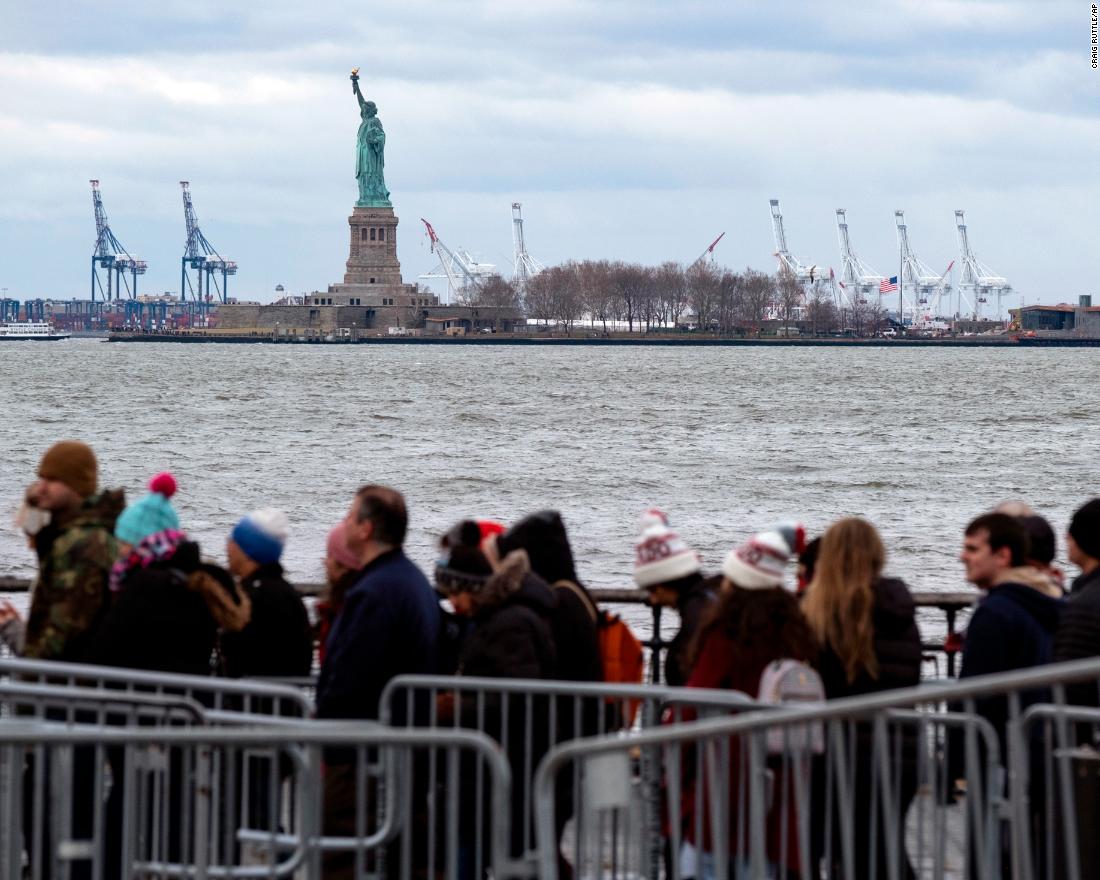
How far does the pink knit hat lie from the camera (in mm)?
5801

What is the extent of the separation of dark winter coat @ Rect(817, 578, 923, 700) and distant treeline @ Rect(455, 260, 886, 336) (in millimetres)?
179625

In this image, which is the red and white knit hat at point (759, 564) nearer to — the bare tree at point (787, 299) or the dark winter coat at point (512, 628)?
the dark winter coat at point (512, 628)

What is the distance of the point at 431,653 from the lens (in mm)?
5496

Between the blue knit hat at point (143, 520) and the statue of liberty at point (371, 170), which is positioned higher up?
the statue of liberty at point (371, 170)

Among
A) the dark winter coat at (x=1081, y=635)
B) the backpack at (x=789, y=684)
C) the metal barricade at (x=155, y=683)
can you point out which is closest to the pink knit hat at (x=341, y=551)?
the metal barricade at (x=155, y=683)

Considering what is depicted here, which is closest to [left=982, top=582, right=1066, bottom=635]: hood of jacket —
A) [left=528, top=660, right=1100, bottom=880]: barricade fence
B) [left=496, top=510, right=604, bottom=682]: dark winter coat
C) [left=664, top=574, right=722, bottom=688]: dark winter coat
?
[left=528, top=660, right=1100, bottom=880]: barricade fence

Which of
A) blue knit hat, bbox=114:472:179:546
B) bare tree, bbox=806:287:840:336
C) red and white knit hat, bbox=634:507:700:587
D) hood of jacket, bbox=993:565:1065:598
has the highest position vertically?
bare tree, bbox=806:287:840:336

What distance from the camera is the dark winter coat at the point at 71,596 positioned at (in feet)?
18.9

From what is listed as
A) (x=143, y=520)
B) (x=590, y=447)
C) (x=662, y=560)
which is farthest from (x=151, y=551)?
(x=590, y=447)

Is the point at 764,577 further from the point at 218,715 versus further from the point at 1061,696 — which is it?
the point at 218,715

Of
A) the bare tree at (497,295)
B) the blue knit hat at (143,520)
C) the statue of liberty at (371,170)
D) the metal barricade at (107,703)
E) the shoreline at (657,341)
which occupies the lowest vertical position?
the metal barricade at (107,703)

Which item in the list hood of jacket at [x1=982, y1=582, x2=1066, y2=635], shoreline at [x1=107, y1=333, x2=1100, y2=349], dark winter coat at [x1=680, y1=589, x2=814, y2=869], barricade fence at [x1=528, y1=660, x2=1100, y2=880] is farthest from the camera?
shoreline at [x1=107, y1=333, x2=1100, y2=349]

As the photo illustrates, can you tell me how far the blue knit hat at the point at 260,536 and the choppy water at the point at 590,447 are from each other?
14.1 m

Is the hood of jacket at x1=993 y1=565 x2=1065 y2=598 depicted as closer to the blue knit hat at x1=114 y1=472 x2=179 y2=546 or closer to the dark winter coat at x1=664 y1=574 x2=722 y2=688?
the dark winter coat at x1=664 y1=574 x2=722 y2=688
